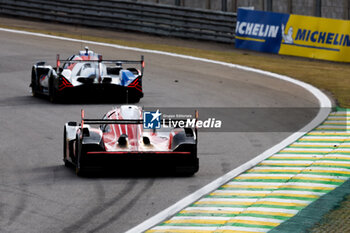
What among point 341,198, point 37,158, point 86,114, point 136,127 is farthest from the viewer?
point 86,114

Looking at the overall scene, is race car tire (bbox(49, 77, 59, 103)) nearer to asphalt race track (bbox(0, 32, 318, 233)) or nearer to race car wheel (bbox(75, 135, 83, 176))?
asphalt race track (bbox(0, 32, 318, 233))

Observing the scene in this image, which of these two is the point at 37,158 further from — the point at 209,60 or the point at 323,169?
the point at 209,60

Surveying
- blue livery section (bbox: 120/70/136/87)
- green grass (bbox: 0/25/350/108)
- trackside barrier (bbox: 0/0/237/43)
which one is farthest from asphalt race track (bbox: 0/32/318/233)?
trackside barrier (bbox: 0/0/237/43)

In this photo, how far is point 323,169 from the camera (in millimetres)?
14359

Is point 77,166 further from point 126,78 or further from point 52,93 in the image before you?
point 52,93

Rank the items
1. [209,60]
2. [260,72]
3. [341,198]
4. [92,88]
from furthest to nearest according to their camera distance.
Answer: [209,60], [260,72], [92,88], [341,198]

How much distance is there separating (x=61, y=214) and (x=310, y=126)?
885cm

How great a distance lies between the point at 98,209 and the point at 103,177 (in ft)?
6.49

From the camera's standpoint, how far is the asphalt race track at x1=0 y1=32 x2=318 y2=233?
11523 millimetres

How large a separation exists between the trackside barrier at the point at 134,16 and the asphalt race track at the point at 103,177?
5.86 m

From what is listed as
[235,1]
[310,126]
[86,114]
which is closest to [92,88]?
[86,114]

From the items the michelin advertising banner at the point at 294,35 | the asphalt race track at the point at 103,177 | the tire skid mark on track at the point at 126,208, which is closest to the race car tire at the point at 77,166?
the asphalt race track at the point at 103,177

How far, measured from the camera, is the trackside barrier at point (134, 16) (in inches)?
1431

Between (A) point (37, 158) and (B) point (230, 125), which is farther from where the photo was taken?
(B) point (230, 125)
